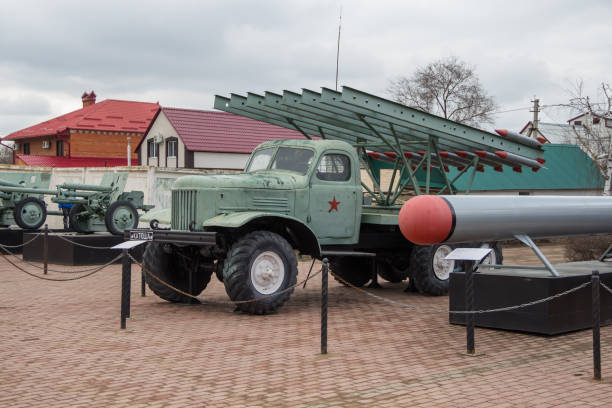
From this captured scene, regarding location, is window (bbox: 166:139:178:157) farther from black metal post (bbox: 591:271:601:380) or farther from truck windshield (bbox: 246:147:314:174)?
black metal post (bbox: 591:271:601:380)

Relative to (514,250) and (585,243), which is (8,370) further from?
(514,250)

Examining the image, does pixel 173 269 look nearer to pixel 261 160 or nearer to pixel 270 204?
pixel 270 204

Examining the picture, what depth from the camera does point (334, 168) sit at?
11578 millimetres

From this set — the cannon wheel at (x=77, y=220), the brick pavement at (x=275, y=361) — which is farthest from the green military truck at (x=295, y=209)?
the cannon wheel at (x=77, y=220)

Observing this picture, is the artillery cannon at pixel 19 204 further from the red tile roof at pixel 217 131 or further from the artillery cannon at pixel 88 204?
the red tile roof at pixel 217 131

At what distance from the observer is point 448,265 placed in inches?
502

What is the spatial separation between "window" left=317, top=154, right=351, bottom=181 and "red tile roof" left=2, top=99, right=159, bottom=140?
3464 cm

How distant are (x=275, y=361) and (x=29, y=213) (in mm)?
14111

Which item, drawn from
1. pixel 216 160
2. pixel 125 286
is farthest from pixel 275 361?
pixel 216 160

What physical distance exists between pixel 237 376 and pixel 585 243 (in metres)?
13.0

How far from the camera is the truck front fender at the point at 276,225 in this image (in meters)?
9.98

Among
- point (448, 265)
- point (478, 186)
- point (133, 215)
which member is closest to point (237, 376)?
point (448, 265)

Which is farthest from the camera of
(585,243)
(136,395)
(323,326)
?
(585,243)

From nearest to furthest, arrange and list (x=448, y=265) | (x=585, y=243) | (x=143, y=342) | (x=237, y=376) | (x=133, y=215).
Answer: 1. (x=237, y=376)
2. (x=143, y=342)
3. (x=448, y=265)
4. (x=585, y=243)
5. (x=133, y=215)
